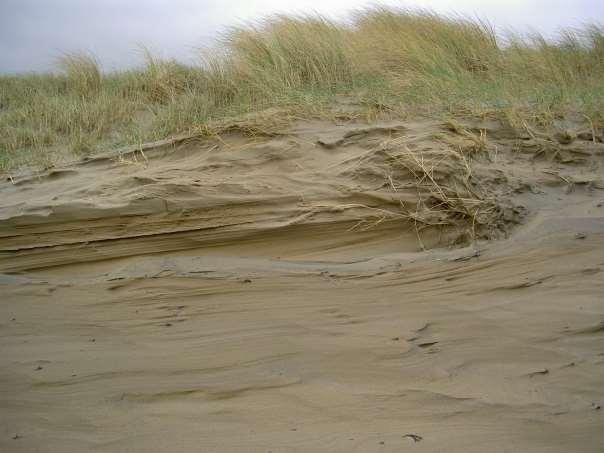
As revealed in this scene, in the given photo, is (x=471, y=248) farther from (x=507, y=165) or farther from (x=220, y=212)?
(x=220, y=212)

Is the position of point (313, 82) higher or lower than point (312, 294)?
higher

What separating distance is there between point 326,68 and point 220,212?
3.16 metres

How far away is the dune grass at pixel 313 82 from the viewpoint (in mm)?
4484

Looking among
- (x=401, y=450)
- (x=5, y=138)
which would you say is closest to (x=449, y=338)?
(x=401, y=450)

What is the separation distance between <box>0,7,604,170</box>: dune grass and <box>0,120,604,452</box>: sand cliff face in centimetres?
63

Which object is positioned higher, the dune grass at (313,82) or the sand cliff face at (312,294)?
the dune grass at (313,82)

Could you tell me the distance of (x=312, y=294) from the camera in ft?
8.75

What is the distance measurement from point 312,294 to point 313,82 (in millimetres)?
3395

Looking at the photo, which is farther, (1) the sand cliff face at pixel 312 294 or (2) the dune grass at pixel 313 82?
(2) the dune grass at pixel 313 82

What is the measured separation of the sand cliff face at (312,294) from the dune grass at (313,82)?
0.63 metres

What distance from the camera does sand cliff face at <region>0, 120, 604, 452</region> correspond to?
182 cm

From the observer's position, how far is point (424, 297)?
257cm

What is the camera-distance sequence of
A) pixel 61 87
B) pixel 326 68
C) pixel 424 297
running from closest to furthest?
pixel 424 297
pixel 326 68
pixel 61 87

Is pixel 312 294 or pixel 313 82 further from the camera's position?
pixel 313 82
